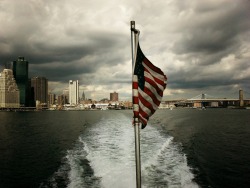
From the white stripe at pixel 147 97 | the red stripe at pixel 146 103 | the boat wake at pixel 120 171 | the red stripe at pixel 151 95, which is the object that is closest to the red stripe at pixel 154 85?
the red stripe at pixel 151 95

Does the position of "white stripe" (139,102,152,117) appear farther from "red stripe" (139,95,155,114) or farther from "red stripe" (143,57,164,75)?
"red stripe" (143,57,164,75)

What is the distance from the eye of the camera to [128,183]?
17.3 m

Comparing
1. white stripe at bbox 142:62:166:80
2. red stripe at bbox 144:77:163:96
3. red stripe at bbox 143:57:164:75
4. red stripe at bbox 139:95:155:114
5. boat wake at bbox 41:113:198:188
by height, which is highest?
red stripe at bbox 143:57:164:75

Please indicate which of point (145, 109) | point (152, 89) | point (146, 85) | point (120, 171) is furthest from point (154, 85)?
point (120, 171)

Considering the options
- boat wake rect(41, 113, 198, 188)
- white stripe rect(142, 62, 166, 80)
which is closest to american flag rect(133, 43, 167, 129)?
white stripe rect(142, 62, 166, 80)

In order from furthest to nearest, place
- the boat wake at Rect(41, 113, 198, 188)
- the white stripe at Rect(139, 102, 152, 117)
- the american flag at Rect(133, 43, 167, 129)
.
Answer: the boat wake at Rect(41, 113, 198, 188) < the white stripe at Rect(139, 102, 152, 117) < the american flag at Rect(133, 43, 167, 129)

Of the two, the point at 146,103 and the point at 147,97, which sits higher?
the point at 147,97

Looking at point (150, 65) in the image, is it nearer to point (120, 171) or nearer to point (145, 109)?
point (145, 109)

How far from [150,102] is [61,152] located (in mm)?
28246

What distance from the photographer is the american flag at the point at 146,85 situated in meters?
7.57

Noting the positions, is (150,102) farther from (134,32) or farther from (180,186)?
(180,186)

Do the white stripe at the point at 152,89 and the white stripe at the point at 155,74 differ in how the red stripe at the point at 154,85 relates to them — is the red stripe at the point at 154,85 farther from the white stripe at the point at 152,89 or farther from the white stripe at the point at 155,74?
the white stripe at the point at 155,74

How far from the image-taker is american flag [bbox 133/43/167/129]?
7574 millimetres

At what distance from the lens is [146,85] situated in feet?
25.8
